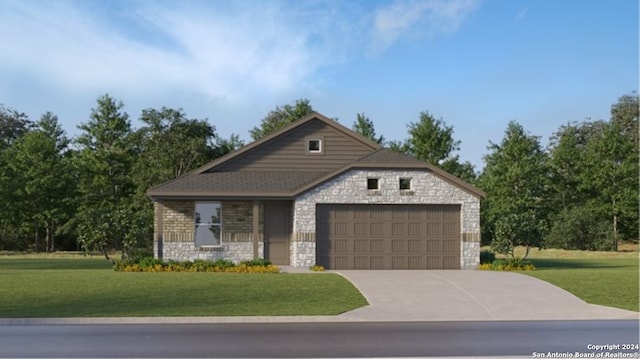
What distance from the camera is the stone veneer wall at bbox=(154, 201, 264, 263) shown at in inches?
1120

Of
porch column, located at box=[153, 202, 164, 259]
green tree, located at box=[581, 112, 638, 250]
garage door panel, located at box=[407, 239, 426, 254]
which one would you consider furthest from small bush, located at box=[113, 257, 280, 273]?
green tree, located at box=[581, 112, 638, 250]

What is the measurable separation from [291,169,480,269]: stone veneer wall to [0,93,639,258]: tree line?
1954 cm

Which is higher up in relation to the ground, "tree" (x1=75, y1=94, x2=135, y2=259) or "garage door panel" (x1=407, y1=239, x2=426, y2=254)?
"tree" (x1=75, y1=94, x2=135, y2=259)

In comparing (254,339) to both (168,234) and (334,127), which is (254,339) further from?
(334,127)

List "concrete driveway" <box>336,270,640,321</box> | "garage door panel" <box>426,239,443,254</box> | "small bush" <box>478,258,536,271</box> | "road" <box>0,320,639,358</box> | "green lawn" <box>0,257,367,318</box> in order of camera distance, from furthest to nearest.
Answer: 1. "garage door panel" <box>426,239,443,254</box>
2. "small bush" <box>478,258,536,271</box>
3. "concrete driveway" <box>336,270,640,321</box>
4. "green lawn" <box>0,257,367,318</box>
5. "road" <box>0,320,639,358</box>

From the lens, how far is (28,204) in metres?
49.3

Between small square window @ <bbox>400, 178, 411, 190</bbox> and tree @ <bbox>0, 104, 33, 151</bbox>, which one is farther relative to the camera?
tree @ <bbox>0, 104, 33, 151</bbox>

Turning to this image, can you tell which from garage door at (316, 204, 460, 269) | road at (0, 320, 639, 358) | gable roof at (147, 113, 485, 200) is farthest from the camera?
garage door at (316, 204, 460, 269)

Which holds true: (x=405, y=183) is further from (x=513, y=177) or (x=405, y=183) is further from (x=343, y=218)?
(x=513, y=177)

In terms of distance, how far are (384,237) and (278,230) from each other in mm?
4297

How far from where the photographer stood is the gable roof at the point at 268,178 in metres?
28.0

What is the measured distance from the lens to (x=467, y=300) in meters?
19.1

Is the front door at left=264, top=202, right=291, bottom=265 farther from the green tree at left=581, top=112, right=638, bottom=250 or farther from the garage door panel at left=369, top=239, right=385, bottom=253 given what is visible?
the green tree at left=581, top=112, right=638, bottom=250

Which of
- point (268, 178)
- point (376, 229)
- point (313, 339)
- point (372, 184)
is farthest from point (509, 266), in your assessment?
point (313, 339)
